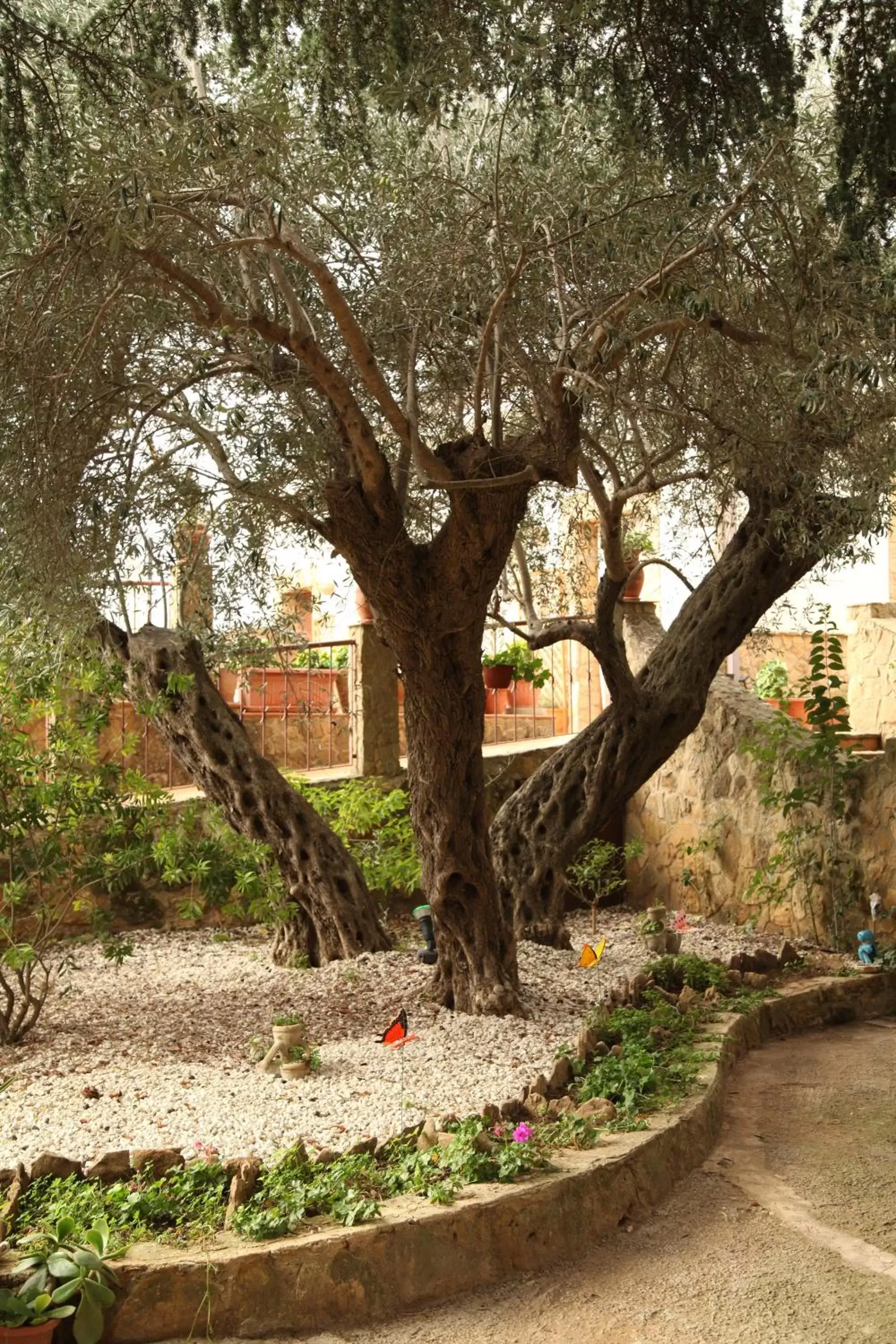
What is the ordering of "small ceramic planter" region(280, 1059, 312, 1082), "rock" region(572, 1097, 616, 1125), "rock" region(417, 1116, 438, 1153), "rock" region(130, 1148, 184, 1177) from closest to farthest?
"rock" region(130, 1148, 184, 1177), "rock" region(417, 1116, 438, 1153), "rock" region(572, 1097, 616, 1125), "small ceramic planter" region(280, 1059, 312, 1082)

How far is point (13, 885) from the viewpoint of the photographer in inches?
231

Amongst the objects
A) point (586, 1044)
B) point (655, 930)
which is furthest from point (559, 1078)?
point (655, 930)

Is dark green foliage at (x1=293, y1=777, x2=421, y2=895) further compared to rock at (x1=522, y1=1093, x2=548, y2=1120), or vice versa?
dark green foliage at (x1=293, y1=777, x2=421, y2=895)

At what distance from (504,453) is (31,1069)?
11.0ft

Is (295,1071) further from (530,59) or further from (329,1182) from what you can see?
(530,59)

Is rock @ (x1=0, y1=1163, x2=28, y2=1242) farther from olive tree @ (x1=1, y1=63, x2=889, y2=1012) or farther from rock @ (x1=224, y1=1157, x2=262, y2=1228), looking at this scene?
olive tree @ (x1=1, y1=63, x2=889, y2=1012)

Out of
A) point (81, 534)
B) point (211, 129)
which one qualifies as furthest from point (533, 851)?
point (211, 129)

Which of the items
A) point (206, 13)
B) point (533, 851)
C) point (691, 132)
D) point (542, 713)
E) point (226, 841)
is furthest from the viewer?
point (542, 713)

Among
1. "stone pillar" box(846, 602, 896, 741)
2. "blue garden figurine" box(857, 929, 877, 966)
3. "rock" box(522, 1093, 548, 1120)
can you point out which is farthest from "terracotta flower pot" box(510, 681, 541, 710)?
"rock" box(522, 1093, 548, 1120)

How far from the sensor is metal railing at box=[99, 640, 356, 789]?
9.59m

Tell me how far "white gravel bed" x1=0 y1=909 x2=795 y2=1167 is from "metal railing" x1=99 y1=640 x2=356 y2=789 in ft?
6.54

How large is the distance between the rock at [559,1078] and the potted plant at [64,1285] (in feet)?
6.56

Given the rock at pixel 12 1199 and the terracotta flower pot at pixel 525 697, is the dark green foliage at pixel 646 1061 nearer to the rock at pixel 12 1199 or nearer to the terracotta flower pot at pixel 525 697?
the rock at pixel 12 1199

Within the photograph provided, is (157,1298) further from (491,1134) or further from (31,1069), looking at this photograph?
(31,1069)
